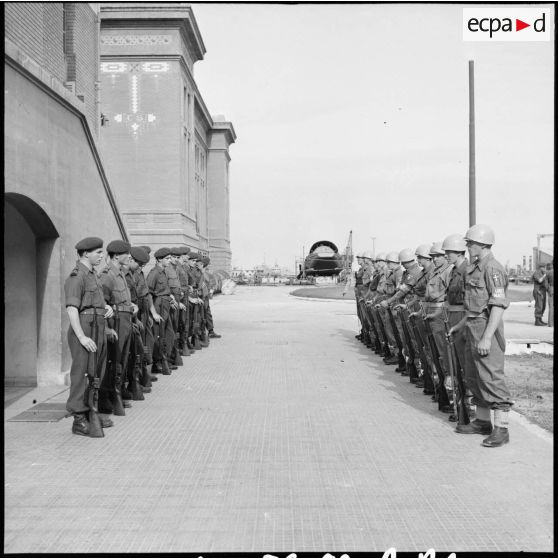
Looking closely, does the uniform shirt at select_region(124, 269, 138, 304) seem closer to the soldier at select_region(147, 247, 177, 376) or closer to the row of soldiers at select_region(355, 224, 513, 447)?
the soldier at select_region(147, 247, 177, 376)

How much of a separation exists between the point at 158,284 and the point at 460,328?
5.71 metres

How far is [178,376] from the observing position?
10938 millimetres

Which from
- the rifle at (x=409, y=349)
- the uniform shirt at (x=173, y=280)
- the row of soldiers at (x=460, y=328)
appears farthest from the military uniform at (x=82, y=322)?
the rifle at (x=409, y=349)

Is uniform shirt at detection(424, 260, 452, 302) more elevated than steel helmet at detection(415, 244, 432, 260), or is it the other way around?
steel helmet at detection(415, 244, 432, 260)

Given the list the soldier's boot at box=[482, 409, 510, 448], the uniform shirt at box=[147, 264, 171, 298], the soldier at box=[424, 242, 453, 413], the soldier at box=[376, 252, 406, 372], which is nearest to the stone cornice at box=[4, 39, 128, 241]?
the uniform shirt at box=[147, 264, 171, 298]

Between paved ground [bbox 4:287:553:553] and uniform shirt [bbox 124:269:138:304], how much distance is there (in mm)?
1394

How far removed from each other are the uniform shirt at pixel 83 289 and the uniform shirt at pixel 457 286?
3.86 m

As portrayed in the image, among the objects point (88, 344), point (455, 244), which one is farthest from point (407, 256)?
point (88, 344)

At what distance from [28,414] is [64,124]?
451cm

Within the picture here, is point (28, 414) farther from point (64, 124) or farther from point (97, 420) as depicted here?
point (64, 124)

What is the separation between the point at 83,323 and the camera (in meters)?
6.86

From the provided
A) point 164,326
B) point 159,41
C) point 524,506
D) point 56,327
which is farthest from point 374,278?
point 159,41

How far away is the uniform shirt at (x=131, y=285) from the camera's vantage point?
901 cm

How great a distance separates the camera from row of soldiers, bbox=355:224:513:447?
656 centimetres
